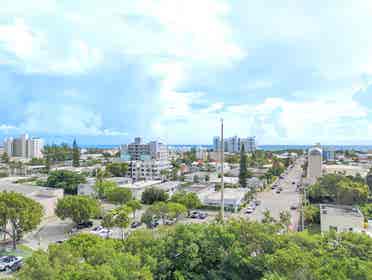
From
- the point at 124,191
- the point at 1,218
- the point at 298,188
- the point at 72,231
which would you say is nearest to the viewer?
the point at 1,218

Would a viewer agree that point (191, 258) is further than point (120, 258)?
Yes

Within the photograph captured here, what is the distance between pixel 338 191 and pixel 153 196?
18466 millimetres

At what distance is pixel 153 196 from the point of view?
29016 millimetres

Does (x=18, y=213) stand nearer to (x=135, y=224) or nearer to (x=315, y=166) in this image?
(x=135, y=224)

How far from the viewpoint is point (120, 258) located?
8.16m

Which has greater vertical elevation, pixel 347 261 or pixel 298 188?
pixel 347 261

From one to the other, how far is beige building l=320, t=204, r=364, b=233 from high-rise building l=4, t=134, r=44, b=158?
286 feet

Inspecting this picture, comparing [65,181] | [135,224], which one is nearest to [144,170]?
[65,181]

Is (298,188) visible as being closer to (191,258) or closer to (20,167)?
(191,258)

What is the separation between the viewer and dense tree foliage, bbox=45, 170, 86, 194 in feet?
115

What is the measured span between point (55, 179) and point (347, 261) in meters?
35.7

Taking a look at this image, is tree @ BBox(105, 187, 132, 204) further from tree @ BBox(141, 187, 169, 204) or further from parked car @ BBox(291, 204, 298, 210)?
parked car @ BBox(291, 204, 298, 210)

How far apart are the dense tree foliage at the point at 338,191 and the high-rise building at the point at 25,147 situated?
8272cm

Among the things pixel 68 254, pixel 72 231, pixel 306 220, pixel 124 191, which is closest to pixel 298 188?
pixel 306 220
